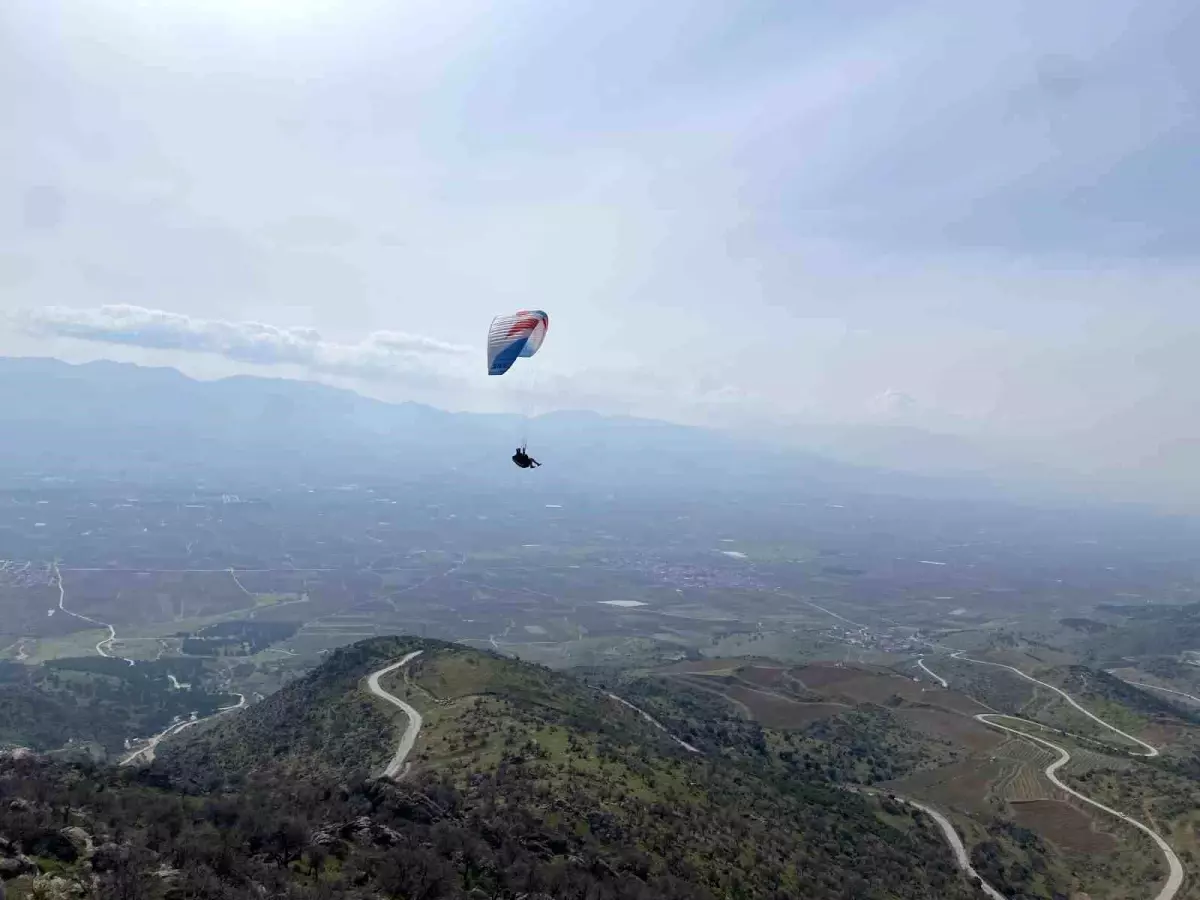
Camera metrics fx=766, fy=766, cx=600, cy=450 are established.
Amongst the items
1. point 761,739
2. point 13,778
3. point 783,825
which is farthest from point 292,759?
point 761,739

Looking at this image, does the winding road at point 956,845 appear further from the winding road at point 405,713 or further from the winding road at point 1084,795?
the winding road at point 405,713

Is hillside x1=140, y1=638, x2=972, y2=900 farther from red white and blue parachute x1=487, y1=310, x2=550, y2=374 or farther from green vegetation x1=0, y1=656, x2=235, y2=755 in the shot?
green vegetation x1=0, y1=656, x2=235, y2=755

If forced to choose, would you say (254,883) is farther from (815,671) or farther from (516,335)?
(815,671)

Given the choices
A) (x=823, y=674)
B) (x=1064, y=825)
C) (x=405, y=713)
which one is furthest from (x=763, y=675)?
(x=405, y=713)

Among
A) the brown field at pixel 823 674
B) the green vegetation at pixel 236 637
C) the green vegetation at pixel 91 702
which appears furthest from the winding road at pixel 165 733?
the brown field at pixel 823 674

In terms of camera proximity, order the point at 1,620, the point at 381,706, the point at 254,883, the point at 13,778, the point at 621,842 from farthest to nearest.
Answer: the point at 1,620, the point at 381,706, the point at 621,842, the point at 13,778, the point at 254,883

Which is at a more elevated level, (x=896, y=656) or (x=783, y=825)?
(x=783, y=825)

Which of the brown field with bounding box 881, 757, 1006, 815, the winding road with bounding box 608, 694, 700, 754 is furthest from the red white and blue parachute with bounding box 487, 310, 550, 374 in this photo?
the brown field with bounding box 881, 757, 1006, 815
